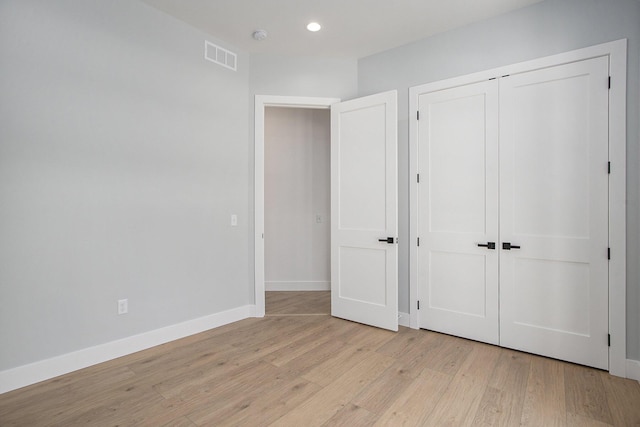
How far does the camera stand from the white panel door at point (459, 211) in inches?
111

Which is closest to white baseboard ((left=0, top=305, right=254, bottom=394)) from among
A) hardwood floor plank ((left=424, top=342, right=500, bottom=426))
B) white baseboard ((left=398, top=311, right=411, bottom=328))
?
white baseboard ((left=398, top=311, right=411, bottom=328))

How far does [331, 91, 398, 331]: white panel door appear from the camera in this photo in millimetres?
3172

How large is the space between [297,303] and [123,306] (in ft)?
6.82

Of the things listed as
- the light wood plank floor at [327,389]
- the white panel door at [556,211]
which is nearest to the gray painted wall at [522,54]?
the white panel door at [556,211]

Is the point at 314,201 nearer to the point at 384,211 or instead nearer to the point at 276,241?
the point at 276,241

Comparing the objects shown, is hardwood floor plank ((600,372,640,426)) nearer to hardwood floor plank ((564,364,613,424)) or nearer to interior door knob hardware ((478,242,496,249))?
hardwood floor plank ((564,364,613,424))

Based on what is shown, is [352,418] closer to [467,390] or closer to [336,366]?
[336,366]

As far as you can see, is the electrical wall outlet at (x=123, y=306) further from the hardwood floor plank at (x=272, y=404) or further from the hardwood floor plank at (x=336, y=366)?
the hardwood floor plank at (x=336, y=366)

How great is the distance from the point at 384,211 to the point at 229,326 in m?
1.99

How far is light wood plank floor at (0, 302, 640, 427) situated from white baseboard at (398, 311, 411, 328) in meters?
0.39

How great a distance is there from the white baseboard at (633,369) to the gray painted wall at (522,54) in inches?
1.4

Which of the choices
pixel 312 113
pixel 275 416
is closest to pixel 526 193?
pixel 275 416

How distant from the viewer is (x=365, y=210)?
3.36 metres

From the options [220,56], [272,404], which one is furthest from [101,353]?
[220,56]
